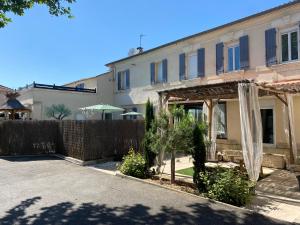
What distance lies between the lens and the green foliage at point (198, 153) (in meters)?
7.73

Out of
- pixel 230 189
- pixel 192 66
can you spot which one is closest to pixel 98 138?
pixel 192 66

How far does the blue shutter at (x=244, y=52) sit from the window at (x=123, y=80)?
32.0 feet

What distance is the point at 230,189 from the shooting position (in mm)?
6672

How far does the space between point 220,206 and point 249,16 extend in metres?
9.98

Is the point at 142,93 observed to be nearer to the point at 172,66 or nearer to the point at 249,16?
the point at 172,66

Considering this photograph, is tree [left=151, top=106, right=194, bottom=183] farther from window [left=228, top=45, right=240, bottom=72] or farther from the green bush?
window [left=228, top=45, right=240, bottom=72]

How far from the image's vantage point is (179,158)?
531 inches

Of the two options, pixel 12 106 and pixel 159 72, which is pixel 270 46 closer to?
pixel 159 72

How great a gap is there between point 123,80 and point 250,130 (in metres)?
15.7

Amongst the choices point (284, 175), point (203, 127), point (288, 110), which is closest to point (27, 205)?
point (203, 127)

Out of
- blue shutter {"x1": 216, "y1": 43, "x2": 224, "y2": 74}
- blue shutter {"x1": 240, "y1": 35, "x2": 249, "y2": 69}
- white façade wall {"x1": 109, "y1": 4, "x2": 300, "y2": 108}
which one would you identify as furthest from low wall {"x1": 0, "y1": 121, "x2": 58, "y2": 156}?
blue shutter {"x1": 240, "y1": 35, "x2": 249, "y2": 69}

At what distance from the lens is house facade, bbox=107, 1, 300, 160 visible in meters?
11.9

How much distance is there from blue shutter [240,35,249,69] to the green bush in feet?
25.1

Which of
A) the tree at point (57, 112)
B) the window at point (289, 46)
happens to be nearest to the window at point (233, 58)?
the window at point (289, 46)
